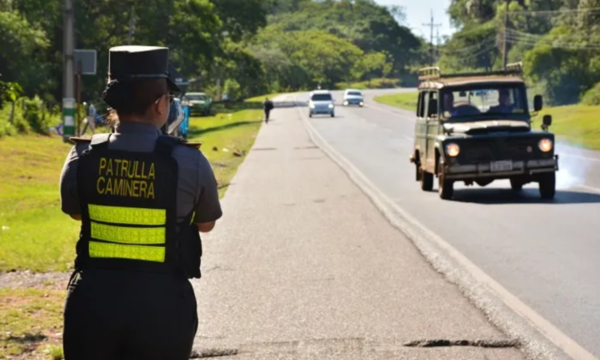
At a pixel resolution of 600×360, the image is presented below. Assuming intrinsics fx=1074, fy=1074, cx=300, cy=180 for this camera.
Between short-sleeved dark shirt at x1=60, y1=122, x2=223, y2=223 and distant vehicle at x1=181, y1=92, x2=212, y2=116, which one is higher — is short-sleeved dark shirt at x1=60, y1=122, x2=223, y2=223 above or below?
above

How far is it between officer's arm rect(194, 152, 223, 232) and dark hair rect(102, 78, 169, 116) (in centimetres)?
29

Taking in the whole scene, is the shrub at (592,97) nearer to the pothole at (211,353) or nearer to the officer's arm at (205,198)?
the pothole at (211,353)

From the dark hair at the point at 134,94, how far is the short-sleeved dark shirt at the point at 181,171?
0.06 m

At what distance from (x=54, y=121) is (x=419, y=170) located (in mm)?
25026

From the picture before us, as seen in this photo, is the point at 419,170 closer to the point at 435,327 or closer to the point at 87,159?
the point at 435,327

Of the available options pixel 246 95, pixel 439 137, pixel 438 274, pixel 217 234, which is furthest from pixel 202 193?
pixel 246 95

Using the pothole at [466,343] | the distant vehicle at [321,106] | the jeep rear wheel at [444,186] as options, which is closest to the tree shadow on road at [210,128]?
the distant vehicle at [321,106]

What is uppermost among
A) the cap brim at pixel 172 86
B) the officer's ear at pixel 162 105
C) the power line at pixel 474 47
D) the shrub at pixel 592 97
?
the power line at pixel 474 47

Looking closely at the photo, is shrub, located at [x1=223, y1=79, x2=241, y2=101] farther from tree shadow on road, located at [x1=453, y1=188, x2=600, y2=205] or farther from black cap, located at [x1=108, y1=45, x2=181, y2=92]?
black cap, located at [x1=108, y1=45, x2=181, y2=92]

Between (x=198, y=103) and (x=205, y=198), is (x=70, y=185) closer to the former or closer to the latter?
(x=205, y=198)

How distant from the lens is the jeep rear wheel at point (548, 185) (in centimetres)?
1702

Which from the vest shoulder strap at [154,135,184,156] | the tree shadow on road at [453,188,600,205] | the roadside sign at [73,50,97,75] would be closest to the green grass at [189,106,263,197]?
the roadside sign at [73,50,97,75]

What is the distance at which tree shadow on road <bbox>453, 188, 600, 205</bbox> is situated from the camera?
16.8 metres

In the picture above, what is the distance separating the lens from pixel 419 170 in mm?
20422
